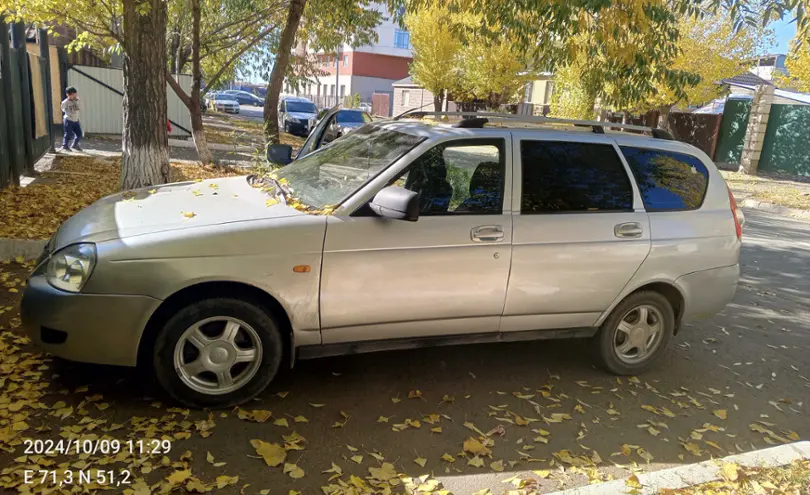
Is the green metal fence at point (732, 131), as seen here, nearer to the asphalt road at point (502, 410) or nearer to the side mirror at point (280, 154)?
the asphalt road at point (502, 410)

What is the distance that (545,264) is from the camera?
413 cm

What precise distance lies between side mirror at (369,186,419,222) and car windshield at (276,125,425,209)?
266 millimetres

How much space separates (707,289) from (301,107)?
87.3 feet

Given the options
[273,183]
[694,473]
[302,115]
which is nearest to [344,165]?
[273,183]

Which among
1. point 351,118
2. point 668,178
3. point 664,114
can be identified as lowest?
point 351,118

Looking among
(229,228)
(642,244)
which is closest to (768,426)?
(642,244)

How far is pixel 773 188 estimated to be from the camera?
17578 mm

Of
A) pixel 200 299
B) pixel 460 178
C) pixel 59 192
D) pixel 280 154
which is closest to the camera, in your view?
pixel 200 299

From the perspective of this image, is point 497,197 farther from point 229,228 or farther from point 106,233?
point 106,233

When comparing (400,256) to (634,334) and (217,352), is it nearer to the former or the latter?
(217,352)

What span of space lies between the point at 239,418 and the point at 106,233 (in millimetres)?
1335

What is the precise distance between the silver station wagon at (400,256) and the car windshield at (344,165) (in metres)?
0.02

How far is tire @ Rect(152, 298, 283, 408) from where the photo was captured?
3.46 meters

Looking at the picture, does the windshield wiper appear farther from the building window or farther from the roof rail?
the building window
